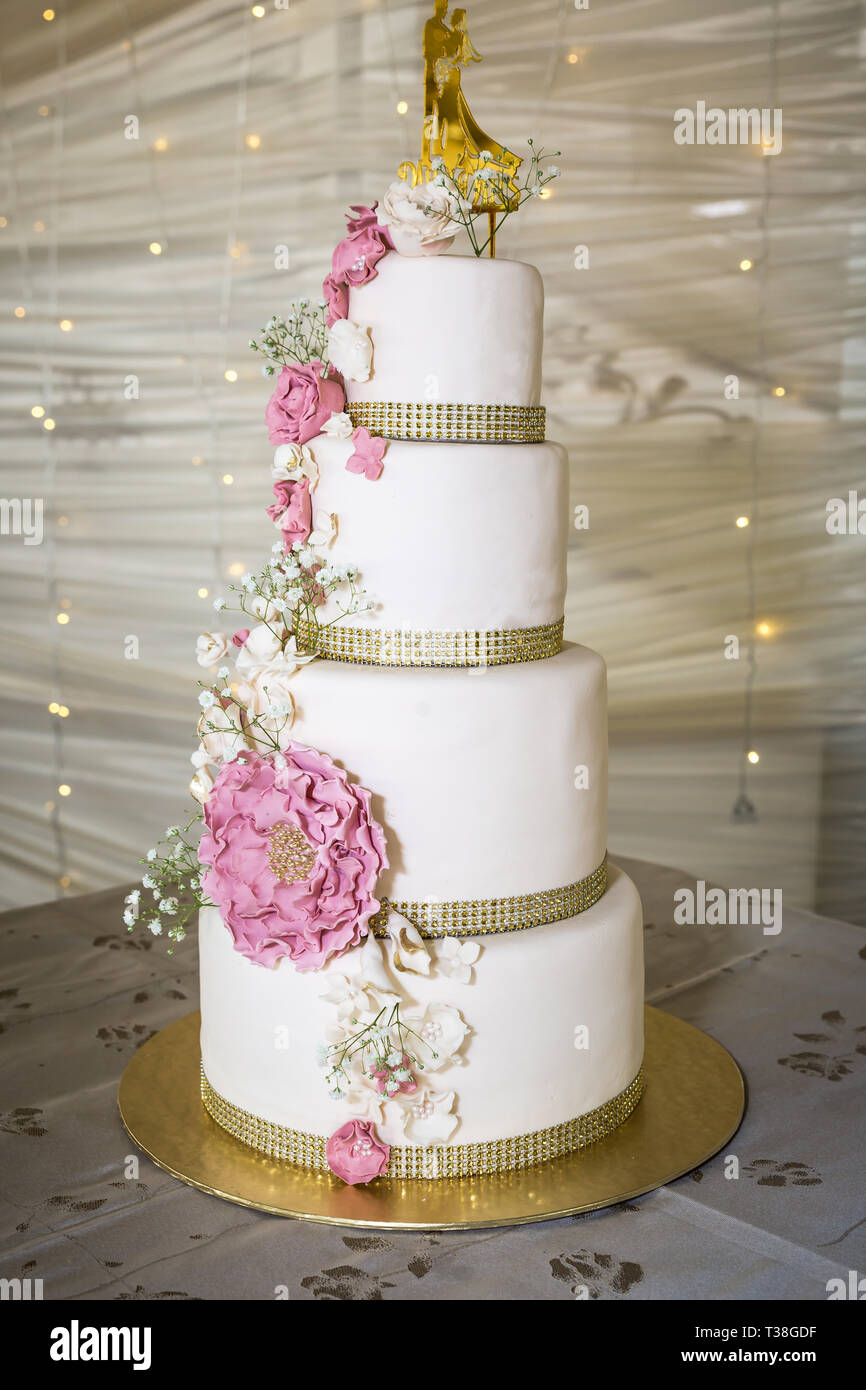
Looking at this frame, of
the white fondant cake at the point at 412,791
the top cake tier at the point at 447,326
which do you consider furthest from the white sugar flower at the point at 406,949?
the top cake tier at the point at 447,326

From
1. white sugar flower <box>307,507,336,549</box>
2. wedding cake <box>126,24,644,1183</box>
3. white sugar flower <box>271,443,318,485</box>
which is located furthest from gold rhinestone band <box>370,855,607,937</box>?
white sugar flower <box>271,443,318,485</box>

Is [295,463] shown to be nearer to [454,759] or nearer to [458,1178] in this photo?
[454,759]

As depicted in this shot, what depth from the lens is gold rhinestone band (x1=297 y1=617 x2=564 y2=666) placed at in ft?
6.91

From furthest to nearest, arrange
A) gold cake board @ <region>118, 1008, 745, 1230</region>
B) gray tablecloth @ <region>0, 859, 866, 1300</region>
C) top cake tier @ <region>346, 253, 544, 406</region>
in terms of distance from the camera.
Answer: top cake tier @ <region>346, 253, 544, 406</region> < gold cake board @ <region>118, 1008, 745, 1230</region> < gray tablecloth @ <region>0, 859, 866, 1300</region>

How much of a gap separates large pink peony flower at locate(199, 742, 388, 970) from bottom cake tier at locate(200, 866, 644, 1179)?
0.26ft

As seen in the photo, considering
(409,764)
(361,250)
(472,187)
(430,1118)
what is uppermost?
(472,187)

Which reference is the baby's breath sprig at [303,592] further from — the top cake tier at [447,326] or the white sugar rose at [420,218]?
the white sugar rose at [420,218]

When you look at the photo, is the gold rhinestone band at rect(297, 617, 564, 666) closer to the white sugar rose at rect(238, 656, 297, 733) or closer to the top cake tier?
the white sugar rose at rect(238, 656, 297, 733)

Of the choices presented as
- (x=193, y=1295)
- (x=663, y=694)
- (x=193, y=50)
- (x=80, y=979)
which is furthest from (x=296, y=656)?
(x=193, y=50)

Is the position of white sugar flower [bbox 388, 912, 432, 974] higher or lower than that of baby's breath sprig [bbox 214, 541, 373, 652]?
lower

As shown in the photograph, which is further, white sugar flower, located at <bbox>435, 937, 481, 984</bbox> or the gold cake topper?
the gold cake topper

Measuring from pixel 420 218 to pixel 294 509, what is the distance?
20.3 inches

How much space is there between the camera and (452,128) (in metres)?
2.20

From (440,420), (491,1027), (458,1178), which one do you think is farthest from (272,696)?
(458,1178)
